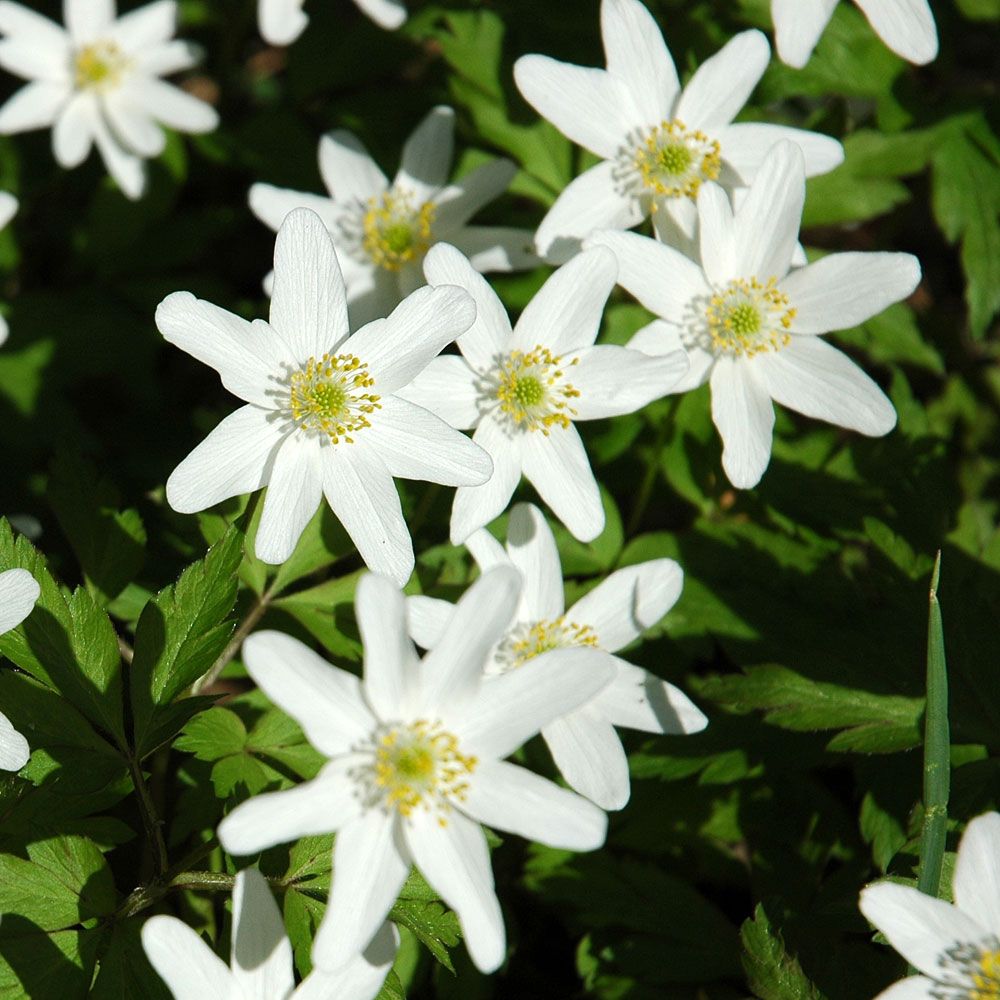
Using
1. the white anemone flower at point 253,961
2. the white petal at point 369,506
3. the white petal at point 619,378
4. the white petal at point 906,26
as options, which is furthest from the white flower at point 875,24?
the white anemone flower at point 253,961

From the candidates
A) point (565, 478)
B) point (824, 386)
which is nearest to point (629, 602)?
point (565, 478)

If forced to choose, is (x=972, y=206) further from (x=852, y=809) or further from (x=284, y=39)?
(x=284, y=39)

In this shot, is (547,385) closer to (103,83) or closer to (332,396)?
(332,396)

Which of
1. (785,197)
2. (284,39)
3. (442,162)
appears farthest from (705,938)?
(284,39)

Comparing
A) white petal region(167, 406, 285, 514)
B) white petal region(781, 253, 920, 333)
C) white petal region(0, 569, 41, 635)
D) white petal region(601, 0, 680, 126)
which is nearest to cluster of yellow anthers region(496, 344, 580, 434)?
white petal region(167, 406, 285, 514)

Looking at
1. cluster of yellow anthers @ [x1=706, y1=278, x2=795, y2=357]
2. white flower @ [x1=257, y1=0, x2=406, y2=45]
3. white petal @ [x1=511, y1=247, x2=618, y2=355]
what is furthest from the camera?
white flower @ [x1=257, y1=0, x2=406, y2=45]

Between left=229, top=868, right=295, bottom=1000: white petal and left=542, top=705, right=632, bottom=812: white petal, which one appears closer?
left=229, top=868, right=295, bottom=1000: white petal

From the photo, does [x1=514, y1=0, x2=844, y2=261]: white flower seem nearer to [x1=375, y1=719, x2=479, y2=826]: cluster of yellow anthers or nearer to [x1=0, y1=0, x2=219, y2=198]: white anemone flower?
[x1=375, y1=719, x2=479, y2=826]: cluster of yellow anthers

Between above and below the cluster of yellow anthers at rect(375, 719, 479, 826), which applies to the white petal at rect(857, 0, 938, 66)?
above
